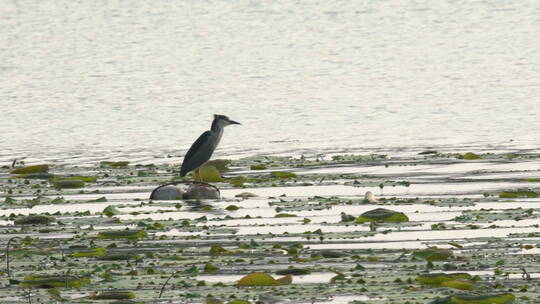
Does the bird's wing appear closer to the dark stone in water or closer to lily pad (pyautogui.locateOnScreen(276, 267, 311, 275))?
the dark stone in water

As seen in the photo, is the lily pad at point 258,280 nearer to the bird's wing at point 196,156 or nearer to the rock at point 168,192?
the rock at point 168,192

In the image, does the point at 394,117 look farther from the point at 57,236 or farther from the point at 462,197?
the point at 57,236

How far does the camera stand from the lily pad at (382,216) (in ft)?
45.8

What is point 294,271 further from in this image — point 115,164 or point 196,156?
point 115,164

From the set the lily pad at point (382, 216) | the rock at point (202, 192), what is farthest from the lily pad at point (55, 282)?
the rock at point (202, 192)

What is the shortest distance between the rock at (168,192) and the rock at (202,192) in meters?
0.08

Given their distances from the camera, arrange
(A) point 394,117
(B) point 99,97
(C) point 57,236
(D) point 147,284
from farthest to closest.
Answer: (B) point 99,97, (A) point 394,117, (C) point 57,236, (D) point 147,284

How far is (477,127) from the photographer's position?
26500 millimetres

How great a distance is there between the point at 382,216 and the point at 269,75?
90.0 feet

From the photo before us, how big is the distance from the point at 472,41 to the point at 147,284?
41952 millimetres

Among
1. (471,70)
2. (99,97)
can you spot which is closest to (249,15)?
(471,70)

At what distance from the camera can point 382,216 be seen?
14.0 metres

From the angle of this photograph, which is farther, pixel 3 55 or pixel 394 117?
pixel 3 55

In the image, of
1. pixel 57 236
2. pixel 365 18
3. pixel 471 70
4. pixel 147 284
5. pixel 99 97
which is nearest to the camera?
pixel 147 284
